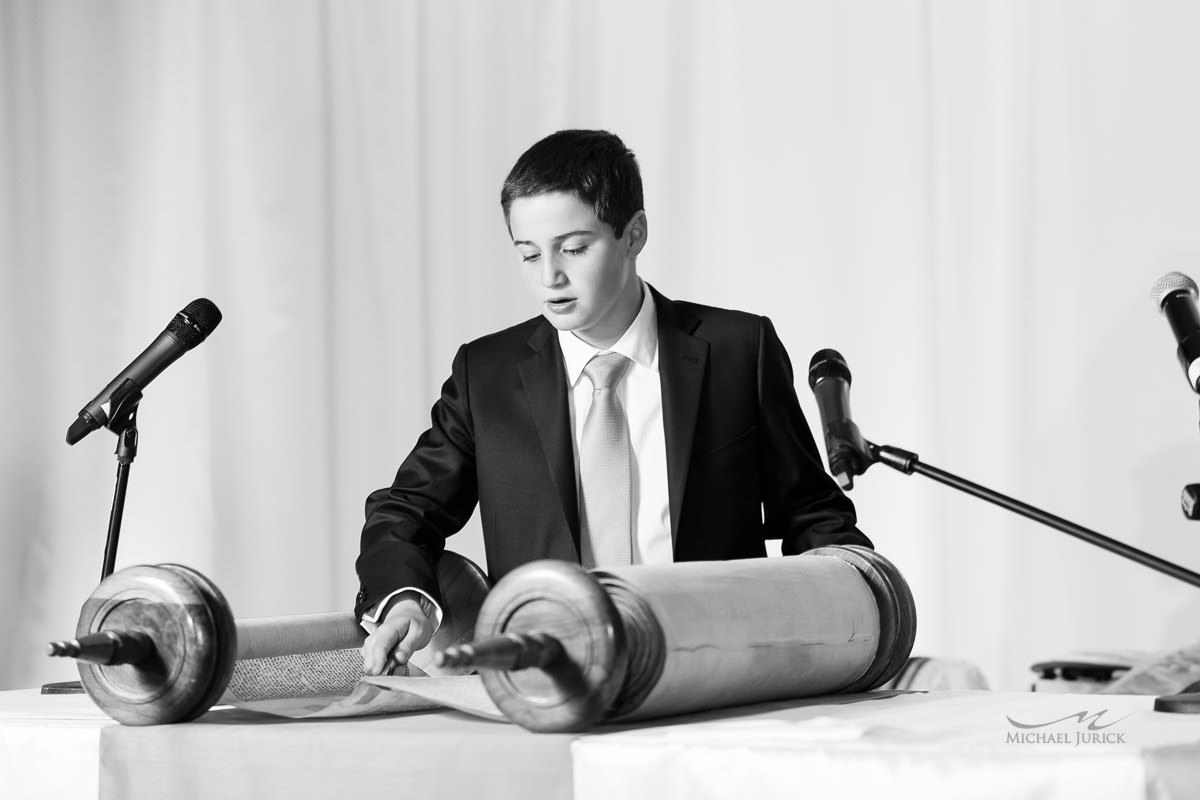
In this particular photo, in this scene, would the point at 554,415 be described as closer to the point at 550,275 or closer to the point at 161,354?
the point at 550,275

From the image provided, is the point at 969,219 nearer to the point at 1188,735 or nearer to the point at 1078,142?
the point at 1078,142

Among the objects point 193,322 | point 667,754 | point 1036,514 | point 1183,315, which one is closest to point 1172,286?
point 1183,315

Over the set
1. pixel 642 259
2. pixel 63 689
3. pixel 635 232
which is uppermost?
pixel 642 259

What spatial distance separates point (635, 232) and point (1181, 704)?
962 mm

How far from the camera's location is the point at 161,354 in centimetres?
187

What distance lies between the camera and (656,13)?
3.89m

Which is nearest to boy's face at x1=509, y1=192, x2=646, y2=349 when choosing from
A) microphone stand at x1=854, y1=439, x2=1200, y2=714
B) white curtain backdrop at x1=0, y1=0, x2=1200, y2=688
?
microphone stand at x1=854, y1=439, x2=1200, y2=714

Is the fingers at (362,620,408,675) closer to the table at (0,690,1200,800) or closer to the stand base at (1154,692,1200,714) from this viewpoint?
the table at (0,690,1200,800)

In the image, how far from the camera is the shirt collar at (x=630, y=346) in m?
1.84

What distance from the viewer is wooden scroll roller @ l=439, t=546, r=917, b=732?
1.00 meters

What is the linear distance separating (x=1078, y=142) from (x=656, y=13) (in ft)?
3.96

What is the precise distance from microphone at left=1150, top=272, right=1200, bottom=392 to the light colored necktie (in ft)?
2.21

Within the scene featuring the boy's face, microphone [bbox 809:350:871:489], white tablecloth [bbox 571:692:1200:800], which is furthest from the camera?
the boy's face

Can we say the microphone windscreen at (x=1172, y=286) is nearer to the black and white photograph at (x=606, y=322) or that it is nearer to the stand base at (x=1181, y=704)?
the black and white photograph at (x=606, y=322)
